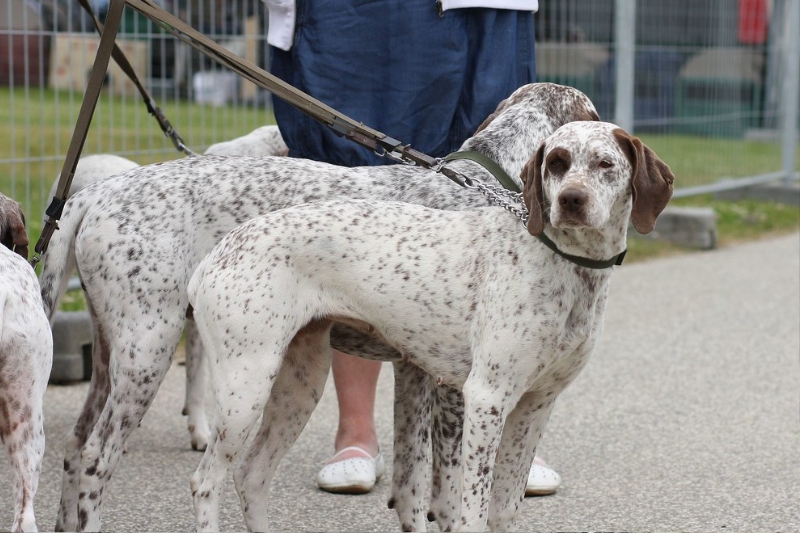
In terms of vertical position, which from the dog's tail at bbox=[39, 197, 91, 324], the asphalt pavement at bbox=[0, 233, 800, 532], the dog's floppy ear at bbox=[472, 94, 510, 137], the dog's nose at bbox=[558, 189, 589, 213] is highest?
the dog's floppy ear at bbox=[472, 94, 510, 137]

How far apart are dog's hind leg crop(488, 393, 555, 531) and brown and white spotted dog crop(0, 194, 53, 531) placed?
128cm

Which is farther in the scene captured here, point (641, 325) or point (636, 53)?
point (636, 53)

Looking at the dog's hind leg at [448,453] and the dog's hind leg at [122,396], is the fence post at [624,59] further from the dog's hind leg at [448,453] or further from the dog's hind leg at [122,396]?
the dog's hind leg at [122,396]

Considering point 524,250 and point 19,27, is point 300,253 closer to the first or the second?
point 524,250

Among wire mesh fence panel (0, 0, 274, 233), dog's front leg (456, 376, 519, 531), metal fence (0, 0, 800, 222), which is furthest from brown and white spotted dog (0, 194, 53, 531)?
metal fence (0, 0, 800, 222)

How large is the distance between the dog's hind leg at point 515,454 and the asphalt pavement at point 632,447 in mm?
563

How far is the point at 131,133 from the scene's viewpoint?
279 inches

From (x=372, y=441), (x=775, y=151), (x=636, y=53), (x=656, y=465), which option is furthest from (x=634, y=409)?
(x=775, y=151)

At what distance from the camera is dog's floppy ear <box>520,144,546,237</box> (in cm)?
319

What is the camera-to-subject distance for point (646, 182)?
3174 mm

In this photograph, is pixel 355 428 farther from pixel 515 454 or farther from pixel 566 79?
pixel 566 79

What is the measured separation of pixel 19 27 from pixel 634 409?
3.62m

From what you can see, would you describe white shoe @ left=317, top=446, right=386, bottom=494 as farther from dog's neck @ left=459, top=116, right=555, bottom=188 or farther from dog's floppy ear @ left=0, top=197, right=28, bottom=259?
dog's floppy ear @ left=0, top=197, right=28, bottom=259

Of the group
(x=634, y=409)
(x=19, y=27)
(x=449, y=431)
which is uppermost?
(x=19, y=27)
